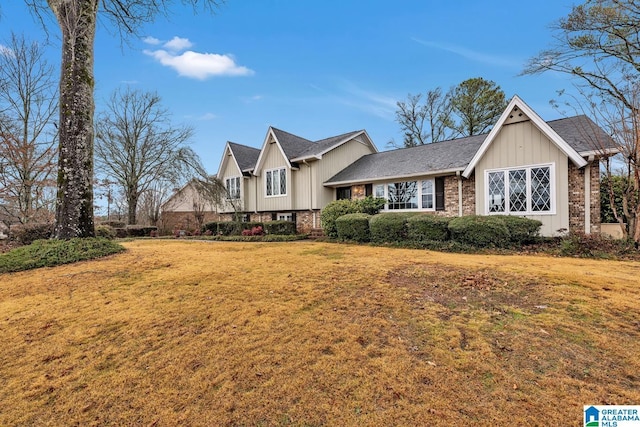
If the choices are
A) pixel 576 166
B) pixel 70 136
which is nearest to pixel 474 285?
pixel 576 166

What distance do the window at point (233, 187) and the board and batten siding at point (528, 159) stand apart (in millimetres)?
15169

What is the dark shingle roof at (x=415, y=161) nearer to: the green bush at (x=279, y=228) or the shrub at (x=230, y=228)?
the green bush at (x=279, y=228)

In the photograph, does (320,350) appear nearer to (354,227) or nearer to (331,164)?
(354,227)

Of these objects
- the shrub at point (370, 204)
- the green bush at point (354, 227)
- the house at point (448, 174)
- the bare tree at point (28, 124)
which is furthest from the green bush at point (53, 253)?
the house at point (448, 174)

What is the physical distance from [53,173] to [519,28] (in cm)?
2153

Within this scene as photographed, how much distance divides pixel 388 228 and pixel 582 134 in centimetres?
813

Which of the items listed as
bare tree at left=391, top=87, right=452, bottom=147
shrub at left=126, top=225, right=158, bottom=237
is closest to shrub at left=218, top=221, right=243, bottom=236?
shrub at left=126, top=225, right=158, bottom=237

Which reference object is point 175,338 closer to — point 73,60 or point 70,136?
point 70,136

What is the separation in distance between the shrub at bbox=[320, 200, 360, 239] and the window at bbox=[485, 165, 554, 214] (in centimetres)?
576

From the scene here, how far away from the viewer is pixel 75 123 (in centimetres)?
793

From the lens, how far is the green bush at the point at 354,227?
1192 cm

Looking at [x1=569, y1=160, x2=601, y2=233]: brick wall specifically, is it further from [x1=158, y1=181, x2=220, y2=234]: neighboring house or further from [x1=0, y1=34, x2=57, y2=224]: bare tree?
[x1=0, y1=34, x2=57, y2=224]: bare tree

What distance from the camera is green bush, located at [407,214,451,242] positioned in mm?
9984

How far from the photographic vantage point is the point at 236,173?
813 inches
